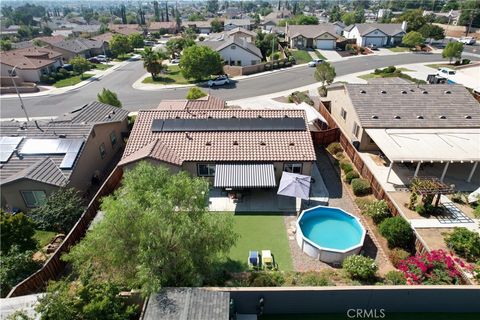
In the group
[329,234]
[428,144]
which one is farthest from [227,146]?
[428,144]

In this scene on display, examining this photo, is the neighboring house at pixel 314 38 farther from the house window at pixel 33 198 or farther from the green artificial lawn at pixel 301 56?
the house window at pixel 33 198

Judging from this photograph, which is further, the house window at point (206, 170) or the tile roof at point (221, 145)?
the house window at point (206, 170)

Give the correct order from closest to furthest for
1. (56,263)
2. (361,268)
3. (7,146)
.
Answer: (361,268) < (56,263) < (7,146)

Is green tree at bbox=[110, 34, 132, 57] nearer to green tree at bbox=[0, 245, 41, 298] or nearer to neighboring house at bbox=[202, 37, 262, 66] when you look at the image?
neighboring house at bbox=[202, 37, 262, 66]

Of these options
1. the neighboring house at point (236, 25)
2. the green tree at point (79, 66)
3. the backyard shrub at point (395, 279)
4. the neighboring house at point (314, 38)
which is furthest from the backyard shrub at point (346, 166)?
the neighboring house at point (236, 25)

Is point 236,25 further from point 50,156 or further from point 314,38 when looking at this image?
point 50,156

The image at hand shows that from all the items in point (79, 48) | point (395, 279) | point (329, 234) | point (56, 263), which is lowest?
point (329, 234)
